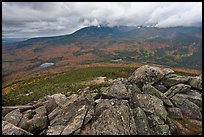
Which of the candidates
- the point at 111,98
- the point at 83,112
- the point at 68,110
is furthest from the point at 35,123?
the point at 111,98

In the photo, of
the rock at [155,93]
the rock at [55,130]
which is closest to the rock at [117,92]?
the rock at [155,93]

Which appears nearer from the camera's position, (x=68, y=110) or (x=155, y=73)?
(x=68, y=110)

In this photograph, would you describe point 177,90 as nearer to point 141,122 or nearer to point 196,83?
point 196,83

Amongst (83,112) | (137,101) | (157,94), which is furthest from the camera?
(157,94)

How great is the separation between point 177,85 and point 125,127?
10859mm

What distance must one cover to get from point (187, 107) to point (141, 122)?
657 cm

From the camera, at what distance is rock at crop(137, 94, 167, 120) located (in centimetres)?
2288

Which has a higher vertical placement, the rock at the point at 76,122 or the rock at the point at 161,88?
the rock at the point at 76,122

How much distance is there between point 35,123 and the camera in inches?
874

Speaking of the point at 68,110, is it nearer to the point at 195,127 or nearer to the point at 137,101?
the point at 137,101

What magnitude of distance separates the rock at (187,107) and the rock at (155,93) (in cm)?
115

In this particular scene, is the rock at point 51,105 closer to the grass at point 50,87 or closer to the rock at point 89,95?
the rock at point 89,95

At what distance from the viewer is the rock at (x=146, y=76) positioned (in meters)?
28.6

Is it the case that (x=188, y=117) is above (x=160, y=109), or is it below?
below
